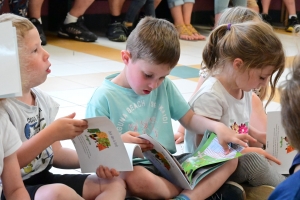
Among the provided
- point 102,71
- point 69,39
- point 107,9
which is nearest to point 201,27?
point 107,9

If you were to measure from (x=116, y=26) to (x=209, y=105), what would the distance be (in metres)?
3.06

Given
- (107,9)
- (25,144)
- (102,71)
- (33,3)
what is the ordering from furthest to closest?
1. (107,9)
2. (33,3)
3. (102,71)
4. (25,144)

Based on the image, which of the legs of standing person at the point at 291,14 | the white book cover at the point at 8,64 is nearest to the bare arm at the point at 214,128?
the white book cover at the point at 8,64

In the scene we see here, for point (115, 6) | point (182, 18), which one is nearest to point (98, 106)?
point (115, 6)

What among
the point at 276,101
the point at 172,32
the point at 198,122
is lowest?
the point at 276,101

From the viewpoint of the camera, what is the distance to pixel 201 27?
5973 mm

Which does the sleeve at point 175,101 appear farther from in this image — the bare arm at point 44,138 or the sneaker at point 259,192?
the bare arm at point 44,138

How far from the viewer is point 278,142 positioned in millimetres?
1686

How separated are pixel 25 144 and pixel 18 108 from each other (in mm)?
118

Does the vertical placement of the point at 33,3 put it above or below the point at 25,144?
below

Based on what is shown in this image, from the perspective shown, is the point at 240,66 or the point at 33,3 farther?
the point at 33,3

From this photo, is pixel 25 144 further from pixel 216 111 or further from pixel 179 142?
pixel 179 142

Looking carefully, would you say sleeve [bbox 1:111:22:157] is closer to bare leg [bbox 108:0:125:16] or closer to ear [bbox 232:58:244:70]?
ear [bbox 232:58:244:70]

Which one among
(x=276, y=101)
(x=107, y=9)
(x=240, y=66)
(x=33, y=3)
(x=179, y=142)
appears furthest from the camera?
(x=107, y=9)
